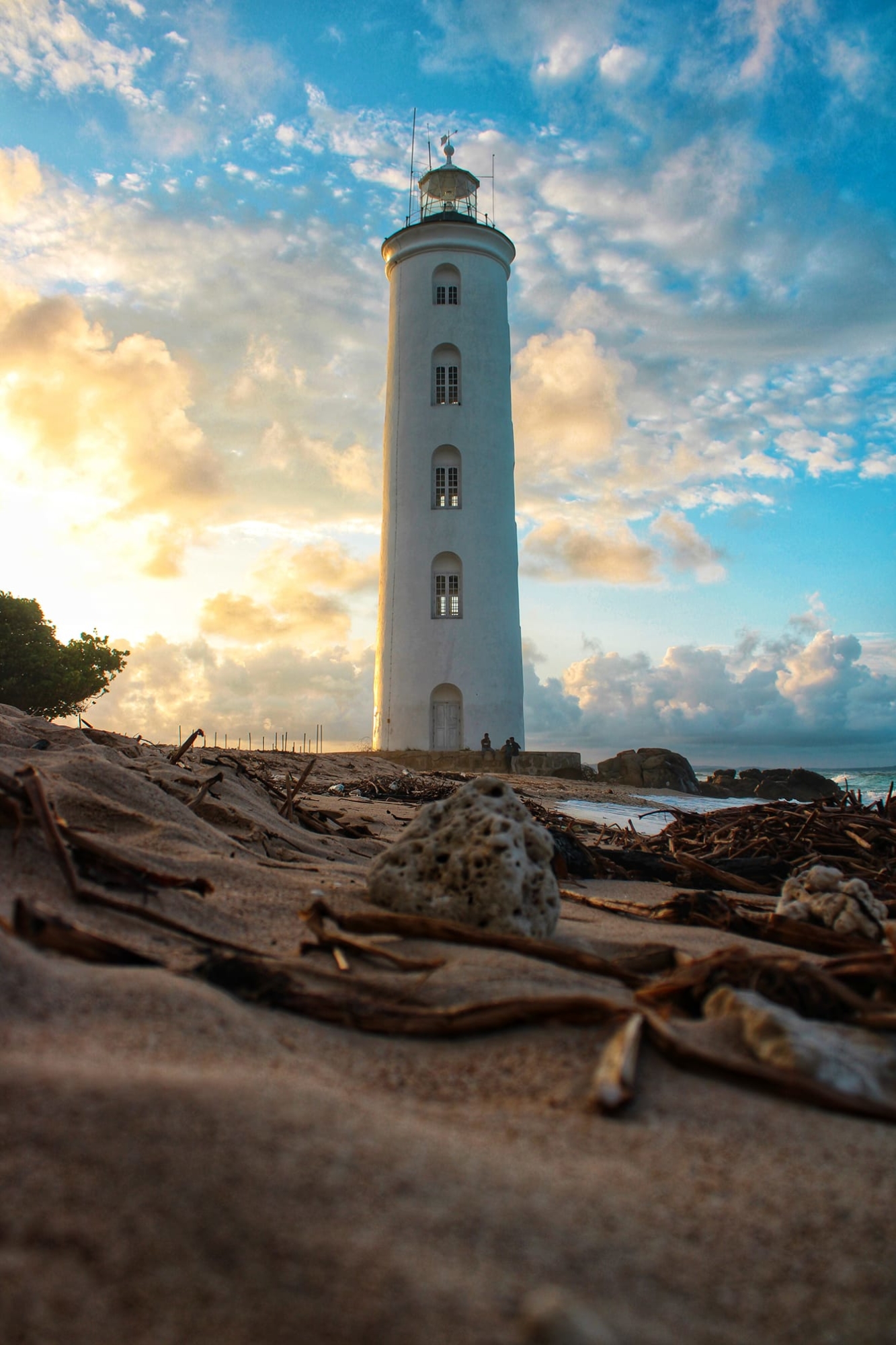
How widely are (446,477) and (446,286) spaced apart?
223 inches

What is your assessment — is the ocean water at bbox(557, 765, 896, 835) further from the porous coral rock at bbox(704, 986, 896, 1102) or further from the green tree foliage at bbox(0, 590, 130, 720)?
the green tree foliage at bbox(0, 590, 130, 720)

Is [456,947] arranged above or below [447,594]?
below

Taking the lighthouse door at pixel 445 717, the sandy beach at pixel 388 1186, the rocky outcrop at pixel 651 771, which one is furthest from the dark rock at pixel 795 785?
the sandy beach at pixel 388 1186

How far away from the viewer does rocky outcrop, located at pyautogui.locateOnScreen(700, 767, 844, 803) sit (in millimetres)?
21344

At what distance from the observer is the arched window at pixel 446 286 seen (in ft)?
79.2

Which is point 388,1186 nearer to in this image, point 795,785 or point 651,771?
point 651,771

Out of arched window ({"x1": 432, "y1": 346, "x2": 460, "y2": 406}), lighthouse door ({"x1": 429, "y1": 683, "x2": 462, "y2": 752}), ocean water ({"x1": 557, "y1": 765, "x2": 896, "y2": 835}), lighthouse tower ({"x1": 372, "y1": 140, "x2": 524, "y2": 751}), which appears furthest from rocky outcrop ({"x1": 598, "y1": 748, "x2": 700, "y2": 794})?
arched window ({"x1": 432, "y1": 346, "x2": 460, "y2": 406})

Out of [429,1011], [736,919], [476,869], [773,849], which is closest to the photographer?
[429,1011]

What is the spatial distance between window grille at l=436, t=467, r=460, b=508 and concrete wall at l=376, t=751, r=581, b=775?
6978 mm

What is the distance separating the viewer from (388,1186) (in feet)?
3.34

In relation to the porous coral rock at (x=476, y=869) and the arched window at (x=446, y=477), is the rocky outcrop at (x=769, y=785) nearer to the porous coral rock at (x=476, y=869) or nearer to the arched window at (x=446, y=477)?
the arched window at (x=446, y=477)

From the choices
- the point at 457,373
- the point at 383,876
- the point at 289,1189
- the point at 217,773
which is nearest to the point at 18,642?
the point at 457,373

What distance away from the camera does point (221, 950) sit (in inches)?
75.0

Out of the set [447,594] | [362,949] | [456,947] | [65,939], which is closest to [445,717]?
[447,594]
